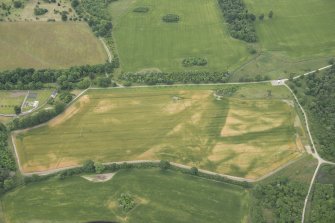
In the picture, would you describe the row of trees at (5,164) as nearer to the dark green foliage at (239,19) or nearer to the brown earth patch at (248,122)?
the brown earth patch at (248,122)

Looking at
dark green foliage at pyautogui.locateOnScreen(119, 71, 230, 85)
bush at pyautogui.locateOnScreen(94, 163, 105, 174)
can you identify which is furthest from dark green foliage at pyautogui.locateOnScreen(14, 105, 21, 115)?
dark green foliage at pyautogui.locateOnScreen(119, 71, 230, 85)

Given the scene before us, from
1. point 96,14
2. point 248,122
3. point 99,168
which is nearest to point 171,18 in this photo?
point 96,14

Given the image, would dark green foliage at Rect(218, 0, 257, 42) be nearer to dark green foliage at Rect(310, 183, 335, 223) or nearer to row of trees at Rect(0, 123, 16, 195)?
dark green foliage at Rect(310, 183, 335, 223)

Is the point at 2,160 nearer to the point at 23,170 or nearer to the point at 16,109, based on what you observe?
the point at 23,170

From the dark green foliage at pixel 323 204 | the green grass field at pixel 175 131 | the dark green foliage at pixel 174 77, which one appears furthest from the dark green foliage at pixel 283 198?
the dark green foliage at pixel 174 77

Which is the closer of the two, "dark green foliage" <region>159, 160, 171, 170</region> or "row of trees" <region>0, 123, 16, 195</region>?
"row of trees" <region>0, 123, 16, 195</region>

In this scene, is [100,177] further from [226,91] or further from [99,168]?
[226,91]

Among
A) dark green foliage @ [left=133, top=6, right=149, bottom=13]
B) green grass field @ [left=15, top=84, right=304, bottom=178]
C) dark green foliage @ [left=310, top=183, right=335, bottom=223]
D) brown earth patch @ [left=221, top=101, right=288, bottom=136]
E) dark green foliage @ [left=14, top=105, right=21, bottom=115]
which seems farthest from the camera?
dark green foliage @ [left=133, top=6, right=149, bottom=13]

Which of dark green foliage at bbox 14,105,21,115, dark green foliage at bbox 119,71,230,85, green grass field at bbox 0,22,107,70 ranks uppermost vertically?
green grass field at bbox 0,22,107,70

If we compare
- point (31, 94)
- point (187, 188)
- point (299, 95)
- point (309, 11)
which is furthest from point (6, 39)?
point (309, 11)
